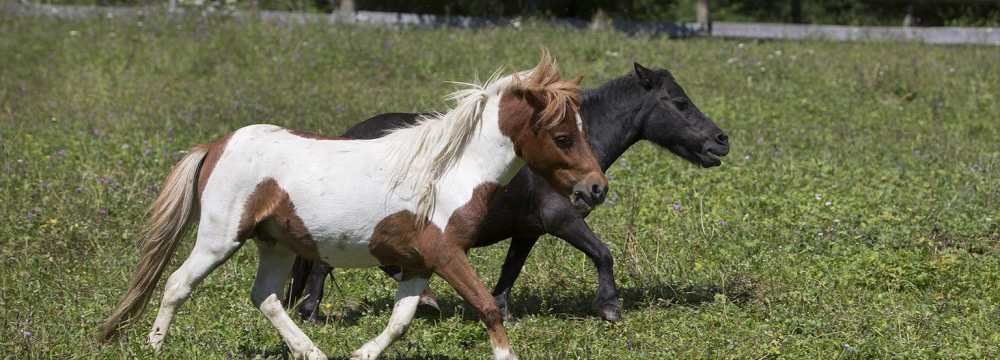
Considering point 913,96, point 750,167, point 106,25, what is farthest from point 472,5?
point 750,167

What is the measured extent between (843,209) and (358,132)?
153 inches

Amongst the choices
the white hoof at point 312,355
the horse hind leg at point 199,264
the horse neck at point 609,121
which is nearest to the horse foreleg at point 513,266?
the horse neck at point 609,121

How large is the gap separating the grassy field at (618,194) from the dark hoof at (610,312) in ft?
0.22

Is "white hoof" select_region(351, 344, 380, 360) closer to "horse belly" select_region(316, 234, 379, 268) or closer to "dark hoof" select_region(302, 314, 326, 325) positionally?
"horse belly" select_region(316, 234, 379, 268)

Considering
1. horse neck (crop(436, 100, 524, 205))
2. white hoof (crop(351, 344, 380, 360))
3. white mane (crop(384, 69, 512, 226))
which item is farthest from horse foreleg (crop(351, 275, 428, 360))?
horse neck (crop(436, 100, 524, 205))

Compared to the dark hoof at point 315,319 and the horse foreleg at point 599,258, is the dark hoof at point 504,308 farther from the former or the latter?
the dark hoof at point 315,319

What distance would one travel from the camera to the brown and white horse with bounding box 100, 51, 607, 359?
504cm

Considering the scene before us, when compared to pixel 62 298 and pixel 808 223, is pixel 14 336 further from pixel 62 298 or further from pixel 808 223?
pixel 808 223

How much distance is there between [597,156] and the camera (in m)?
7.18

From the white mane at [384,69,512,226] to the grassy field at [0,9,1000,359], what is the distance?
1.15 metres

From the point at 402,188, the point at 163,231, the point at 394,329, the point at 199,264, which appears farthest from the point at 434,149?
the point at 163,231


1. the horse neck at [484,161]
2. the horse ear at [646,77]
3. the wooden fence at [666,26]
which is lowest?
the wooden fence at [666,26]

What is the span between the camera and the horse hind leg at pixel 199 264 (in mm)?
5230

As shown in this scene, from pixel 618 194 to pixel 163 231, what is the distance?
4.63 metres
